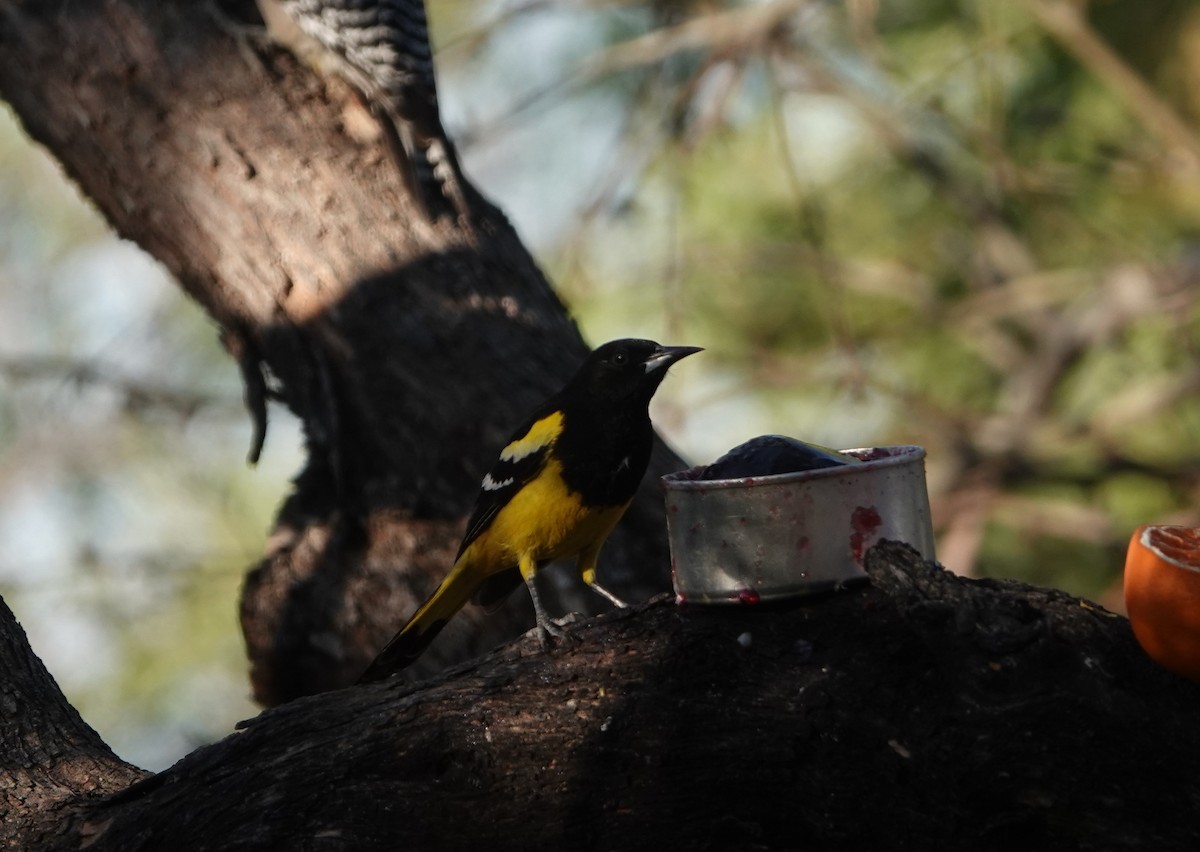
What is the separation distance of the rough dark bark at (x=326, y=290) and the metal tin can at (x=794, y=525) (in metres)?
1.92

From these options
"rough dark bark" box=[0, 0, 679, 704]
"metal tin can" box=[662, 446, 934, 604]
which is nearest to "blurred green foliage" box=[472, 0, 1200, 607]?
"rough dark bark" box=[0, 0, 679, 704]

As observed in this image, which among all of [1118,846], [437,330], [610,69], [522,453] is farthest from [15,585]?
[1118,846]

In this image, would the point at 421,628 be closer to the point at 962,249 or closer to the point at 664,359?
the point at 664,359

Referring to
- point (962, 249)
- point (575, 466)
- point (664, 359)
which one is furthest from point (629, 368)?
point (962, 249)

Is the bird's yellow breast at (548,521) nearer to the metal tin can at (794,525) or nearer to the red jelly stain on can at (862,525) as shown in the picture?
the metal tin can at (794,525)

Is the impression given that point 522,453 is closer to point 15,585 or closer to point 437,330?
point 437,330

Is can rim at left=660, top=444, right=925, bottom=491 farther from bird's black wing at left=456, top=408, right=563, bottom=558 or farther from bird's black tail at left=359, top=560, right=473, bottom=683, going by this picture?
bird's black tail at left=359, top=560, right=473, bottom=683

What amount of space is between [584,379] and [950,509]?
168 inches

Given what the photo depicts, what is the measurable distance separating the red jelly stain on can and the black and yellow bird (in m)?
0.86

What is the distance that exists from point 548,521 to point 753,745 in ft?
3.51

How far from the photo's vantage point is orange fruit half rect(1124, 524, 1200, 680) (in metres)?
2.54

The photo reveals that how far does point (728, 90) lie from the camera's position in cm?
667

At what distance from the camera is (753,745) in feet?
9.07

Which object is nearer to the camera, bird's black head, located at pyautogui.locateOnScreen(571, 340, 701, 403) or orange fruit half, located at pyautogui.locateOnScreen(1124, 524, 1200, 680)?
orange fruit half, located at pyautogui.locateOnScreen(1124, 524, 1200, 680)
